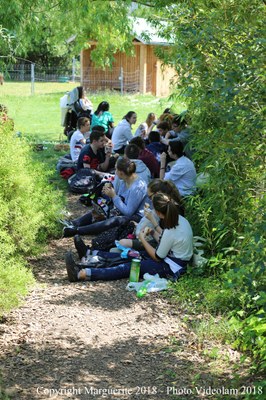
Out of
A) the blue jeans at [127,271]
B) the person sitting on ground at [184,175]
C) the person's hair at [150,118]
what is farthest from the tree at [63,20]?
the blue jeans at [127,271]

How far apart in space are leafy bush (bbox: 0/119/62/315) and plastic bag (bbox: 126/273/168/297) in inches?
38.4

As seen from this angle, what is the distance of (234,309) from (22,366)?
1.82 metres

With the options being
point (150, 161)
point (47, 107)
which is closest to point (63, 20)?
point (150, 161)

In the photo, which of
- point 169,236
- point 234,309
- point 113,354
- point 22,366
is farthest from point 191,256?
point 22,366

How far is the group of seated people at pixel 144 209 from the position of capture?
6031 mm

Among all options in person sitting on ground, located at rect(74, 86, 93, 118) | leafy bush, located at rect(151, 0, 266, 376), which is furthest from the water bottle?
person sitting on ground, located at rect(74, 86, 93, 118)

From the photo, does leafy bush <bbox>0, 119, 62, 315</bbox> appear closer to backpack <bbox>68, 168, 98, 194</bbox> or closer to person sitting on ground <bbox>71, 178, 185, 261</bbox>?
person sitting on ground <bbox>71, 178, 185, 261</bbox>

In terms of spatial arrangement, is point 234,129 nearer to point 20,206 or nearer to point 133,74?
point 20,206

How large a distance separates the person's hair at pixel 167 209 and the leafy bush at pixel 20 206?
137 cm

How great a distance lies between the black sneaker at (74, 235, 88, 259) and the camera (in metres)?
6.77

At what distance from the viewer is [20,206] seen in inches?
262

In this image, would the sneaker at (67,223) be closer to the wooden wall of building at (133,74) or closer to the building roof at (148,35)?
the building roof at (148,35)

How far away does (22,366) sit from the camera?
14.9 feet

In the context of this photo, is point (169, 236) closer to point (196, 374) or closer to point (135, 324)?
point (135, 324)
